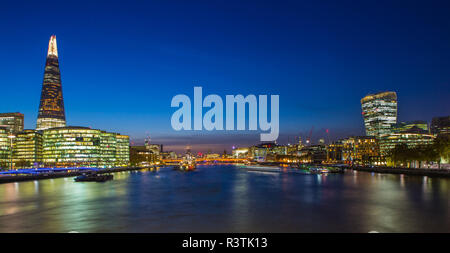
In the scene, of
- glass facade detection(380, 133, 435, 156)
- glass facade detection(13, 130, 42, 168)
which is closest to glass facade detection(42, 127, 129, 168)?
glass facade detection(13, 130, 42, 168)

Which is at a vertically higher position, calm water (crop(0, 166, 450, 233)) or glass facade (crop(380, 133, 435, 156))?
glass facade (crop(380, 133, 435, 156))

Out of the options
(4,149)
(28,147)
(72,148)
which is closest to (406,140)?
(72,148)

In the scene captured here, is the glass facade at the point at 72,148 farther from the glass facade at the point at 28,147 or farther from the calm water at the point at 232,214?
the calm water at the point at 232,214

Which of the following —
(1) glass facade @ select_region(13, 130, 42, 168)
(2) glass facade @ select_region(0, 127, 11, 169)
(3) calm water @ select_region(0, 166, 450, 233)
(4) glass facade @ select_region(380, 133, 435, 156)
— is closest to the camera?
(3) calm water @ select_region(0, 166, 450, 233)

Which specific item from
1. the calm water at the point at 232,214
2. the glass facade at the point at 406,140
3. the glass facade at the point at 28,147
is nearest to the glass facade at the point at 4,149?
the glass facade at the point at 28,147

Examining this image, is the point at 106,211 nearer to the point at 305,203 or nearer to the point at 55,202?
the point at 55,202

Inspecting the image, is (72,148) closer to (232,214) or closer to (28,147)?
(28,147)

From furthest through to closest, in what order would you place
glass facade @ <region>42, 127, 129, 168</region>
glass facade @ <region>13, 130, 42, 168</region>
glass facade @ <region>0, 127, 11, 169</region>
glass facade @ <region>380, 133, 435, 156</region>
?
glass facade @ <region>380, 133, 435, 156</region>
glass facade @ <region>13, 130, 42, 168</region>
glass facade @ <region>42, 127, 129, 168</region>
glass facade @ <region>0, 127, 11, 169</region>

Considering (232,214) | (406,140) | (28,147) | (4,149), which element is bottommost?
(232,214)

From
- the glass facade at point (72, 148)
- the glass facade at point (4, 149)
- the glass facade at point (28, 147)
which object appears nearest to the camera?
the glass facade at point (4, 149)

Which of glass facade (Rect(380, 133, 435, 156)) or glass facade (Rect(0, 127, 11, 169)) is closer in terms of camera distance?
glass facade (Rect(0, 127, 11, 169))

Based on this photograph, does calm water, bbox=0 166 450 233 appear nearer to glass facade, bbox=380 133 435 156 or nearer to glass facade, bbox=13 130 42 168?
glass facade, bbox=13 130 42 168
